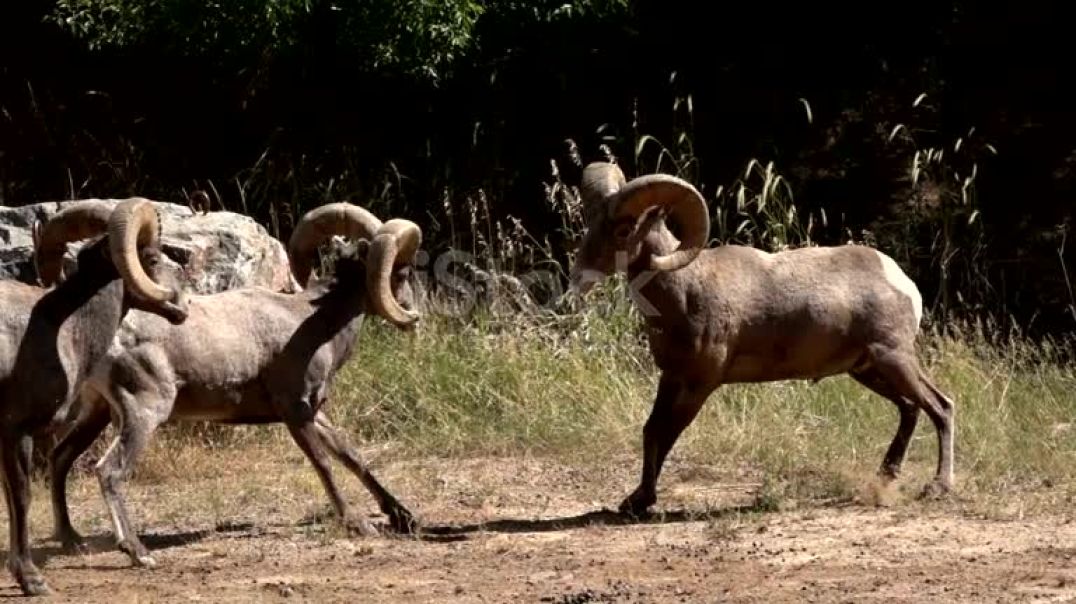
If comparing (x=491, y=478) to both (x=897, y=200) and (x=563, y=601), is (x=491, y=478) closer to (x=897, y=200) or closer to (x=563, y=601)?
(x=563, y=601)

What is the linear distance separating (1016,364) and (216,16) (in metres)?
6.39

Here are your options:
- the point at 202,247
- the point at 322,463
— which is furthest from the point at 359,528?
the point at 202,247

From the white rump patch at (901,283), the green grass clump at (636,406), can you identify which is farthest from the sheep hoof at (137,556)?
the white rump patch at (901,283)

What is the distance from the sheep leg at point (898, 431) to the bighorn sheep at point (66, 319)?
13.1 feet

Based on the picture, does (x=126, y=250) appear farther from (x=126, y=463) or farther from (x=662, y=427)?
(x=662, y=427)

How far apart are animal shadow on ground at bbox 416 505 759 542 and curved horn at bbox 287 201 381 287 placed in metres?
1.83

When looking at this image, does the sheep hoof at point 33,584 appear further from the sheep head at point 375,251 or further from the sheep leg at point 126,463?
the sheep head at point 375,251

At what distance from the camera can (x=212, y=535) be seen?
34.9 ft

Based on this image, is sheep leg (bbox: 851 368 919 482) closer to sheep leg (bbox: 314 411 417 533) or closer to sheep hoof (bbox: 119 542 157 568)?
sheep leg (bbox: 314 411 417 533)

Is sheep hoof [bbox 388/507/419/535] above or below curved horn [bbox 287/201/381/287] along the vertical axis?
below

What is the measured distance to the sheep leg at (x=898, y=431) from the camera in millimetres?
11312

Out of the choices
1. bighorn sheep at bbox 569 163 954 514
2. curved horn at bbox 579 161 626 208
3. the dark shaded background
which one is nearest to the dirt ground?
bighorn sheep at bbox 569 163 954 514

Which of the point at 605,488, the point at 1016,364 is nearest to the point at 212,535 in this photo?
the point at 605,488

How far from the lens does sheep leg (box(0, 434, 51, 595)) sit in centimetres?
879
